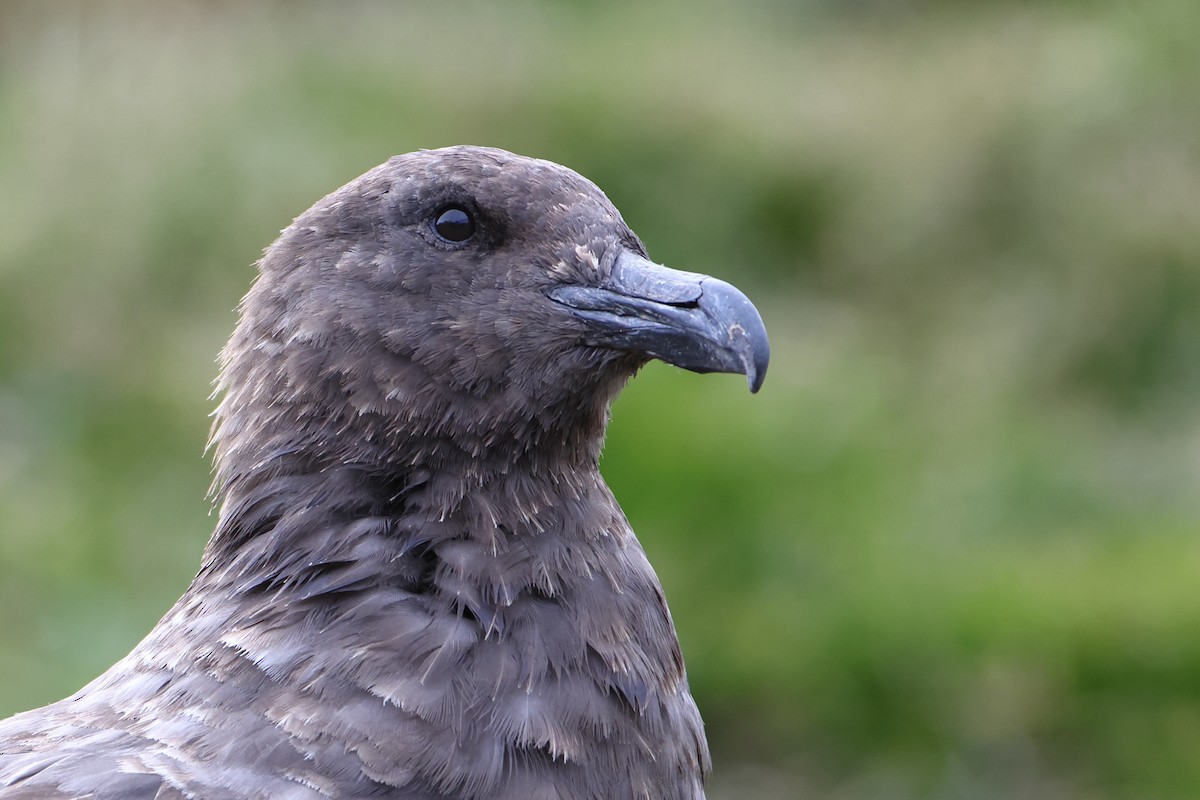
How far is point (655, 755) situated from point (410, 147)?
624 cm

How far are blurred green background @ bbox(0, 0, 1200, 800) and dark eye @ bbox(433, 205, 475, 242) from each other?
3.44 m

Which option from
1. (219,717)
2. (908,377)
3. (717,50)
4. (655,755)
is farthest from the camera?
(717,50)

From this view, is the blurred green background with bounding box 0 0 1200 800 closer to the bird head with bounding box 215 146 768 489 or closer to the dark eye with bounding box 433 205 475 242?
the bird head with bounding box 215 146 768 489

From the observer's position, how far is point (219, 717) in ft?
10.0

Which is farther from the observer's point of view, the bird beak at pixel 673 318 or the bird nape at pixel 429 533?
the bird beak at pixel 673 318

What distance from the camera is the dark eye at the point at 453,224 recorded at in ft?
11.5

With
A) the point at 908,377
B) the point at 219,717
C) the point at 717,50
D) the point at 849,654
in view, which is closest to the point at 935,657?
the point at 849,654

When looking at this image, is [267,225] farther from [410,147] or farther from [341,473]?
[341,473]

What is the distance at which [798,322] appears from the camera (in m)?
8.73

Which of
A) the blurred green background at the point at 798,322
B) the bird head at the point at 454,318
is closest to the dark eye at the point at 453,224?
the bird head at the point at 454,318

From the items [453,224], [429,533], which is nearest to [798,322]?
[453,224]

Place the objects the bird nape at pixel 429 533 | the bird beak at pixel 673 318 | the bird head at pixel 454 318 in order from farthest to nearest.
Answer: the bird head at pixel 454 318
the bird beak at pixel 673 318
the bird nape at pixel 429 533

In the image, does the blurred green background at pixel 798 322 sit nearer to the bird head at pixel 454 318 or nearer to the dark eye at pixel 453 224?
the bird head at pixel 454 318

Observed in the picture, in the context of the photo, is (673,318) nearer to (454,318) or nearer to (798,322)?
(454,318)
